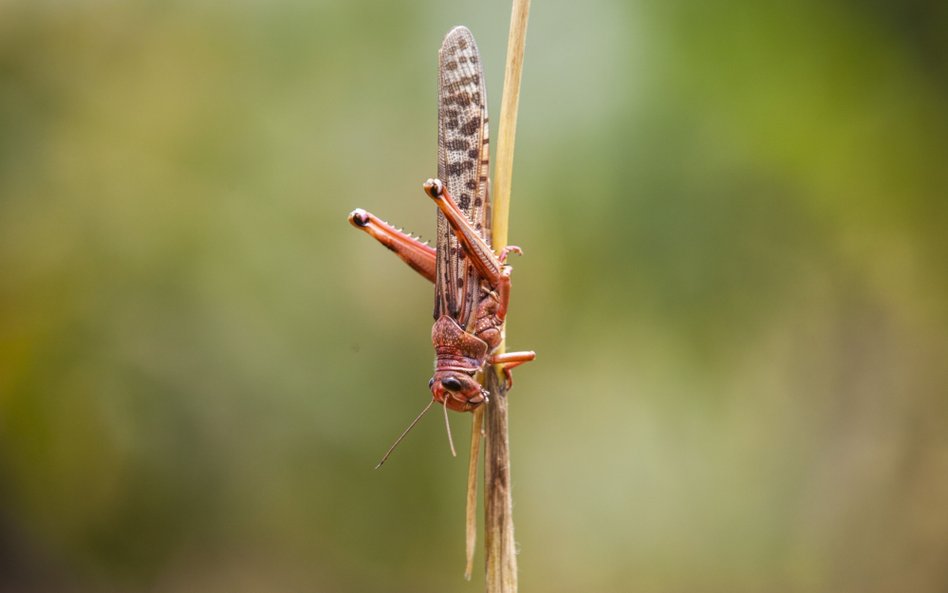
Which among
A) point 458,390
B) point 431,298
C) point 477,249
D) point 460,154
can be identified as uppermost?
point 460,154

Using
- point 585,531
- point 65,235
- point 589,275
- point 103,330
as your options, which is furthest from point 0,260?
point 585,531

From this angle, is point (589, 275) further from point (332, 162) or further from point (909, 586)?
point (909, 586)

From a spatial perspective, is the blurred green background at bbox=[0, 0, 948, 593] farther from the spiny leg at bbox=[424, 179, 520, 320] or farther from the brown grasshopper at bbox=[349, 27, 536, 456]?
the spiny leg at bbox=[424, 179, 520, 320]

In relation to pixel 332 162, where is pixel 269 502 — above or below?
below

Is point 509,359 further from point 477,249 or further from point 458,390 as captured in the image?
point 477,249

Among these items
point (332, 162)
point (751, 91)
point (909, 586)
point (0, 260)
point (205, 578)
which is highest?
point (751, 91)

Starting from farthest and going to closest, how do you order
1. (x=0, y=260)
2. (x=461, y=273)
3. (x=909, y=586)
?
(x=0, y=260) < (x=909, y=586) < (x=461, y=273)

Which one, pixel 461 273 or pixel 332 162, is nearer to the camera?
pixel 461 273

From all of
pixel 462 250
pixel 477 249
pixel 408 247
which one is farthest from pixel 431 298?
pixel 477 249
